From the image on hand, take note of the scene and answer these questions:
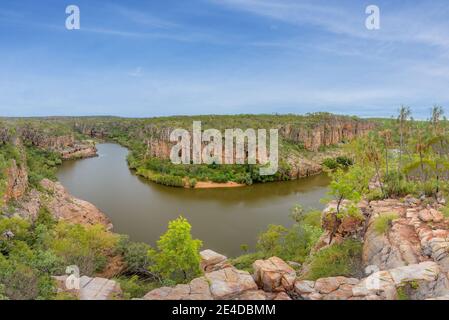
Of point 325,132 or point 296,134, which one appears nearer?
point 296,134

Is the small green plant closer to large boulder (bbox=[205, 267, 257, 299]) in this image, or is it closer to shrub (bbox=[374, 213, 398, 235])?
shrub (bbox=[374, 213, 398, 235])

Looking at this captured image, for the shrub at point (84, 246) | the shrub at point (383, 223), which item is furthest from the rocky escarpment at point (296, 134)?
the shrub at point (84, 246)

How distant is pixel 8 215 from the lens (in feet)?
67.2

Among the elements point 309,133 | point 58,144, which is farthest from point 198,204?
point 58,144

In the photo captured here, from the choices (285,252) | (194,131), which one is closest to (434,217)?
(285,252)

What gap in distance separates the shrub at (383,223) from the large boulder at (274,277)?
4.33m

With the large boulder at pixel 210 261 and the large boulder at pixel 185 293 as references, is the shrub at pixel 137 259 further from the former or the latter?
the large boulder at pixel 185 293

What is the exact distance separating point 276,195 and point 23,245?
30.1 meters

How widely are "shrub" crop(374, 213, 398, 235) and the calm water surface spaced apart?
12.0 metres

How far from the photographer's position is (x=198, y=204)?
35.0m

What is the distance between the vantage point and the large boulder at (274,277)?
9.81m

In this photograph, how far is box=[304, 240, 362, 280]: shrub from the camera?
11.4m

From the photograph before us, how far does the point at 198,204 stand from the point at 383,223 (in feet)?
81.4

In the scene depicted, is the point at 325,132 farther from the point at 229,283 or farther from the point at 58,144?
the point at 229,283
